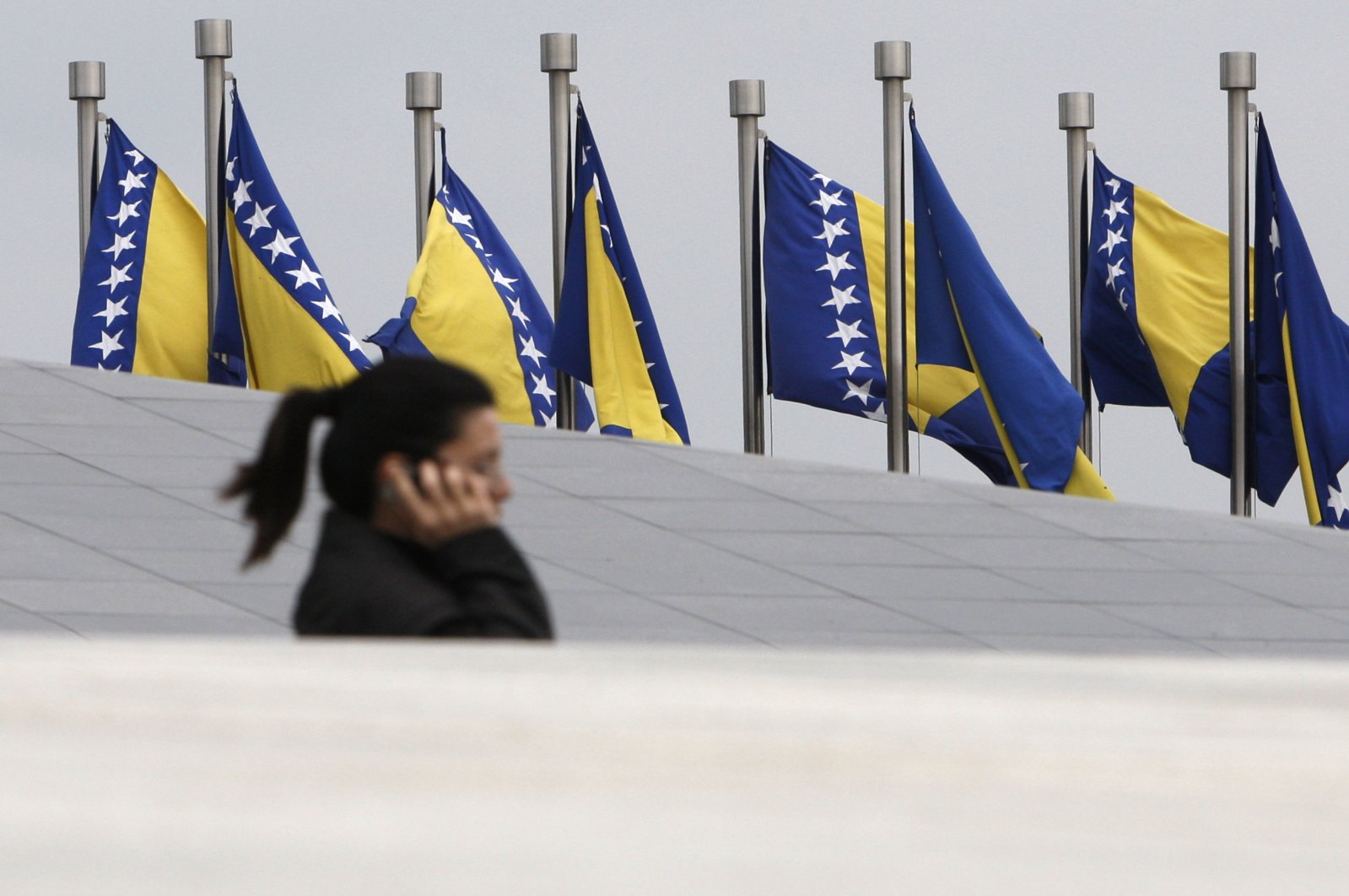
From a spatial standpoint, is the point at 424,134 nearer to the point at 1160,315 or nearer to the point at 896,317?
the point at 896,317

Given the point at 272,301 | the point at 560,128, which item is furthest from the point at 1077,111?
the point at 272,301

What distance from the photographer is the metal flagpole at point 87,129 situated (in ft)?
47.5

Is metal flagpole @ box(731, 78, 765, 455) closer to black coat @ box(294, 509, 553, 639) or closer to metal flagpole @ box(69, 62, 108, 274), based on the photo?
metal flagpole @ box(69, 62, 108, 274)

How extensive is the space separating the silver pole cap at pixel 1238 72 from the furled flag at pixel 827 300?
8.10ft

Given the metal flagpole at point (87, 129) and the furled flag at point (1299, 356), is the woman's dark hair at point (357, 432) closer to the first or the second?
the furled flag at point (1299, 356)

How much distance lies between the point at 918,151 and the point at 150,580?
7838mm

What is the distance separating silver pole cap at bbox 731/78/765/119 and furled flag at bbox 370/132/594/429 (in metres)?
1.67

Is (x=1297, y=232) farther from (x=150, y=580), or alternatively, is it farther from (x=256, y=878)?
(x=256, y=878)

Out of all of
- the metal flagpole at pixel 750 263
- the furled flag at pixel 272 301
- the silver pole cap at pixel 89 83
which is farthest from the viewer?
the silver pole cap at pixel 89 83

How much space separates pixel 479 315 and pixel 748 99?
86.5 inches

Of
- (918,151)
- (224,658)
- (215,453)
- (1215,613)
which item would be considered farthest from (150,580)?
(918,151)

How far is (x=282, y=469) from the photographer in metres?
2.34

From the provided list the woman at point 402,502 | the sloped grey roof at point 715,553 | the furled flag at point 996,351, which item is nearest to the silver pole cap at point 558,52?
the furled flag at point 996,351

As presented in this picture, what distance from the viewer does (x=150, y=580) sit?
6.34m
